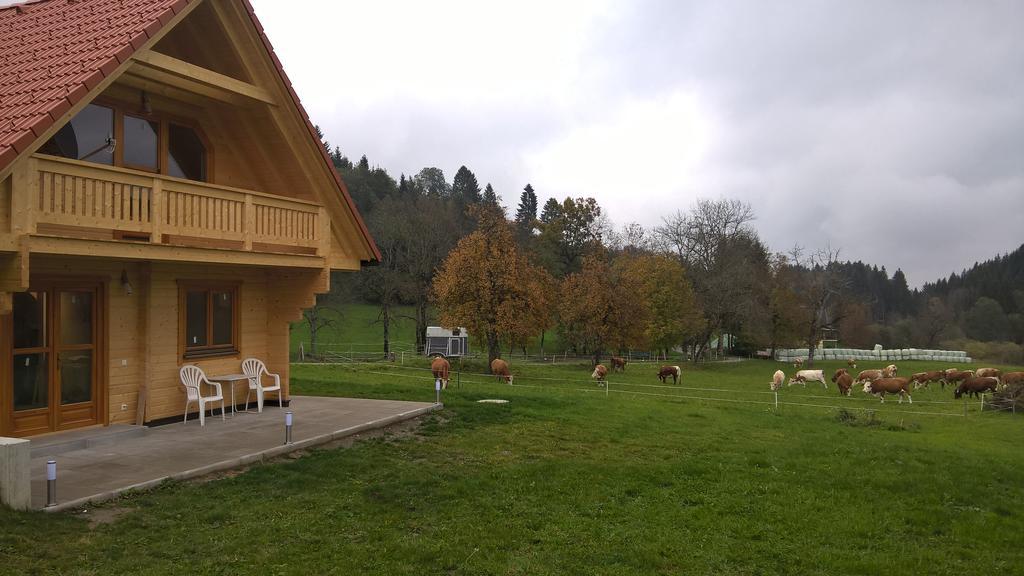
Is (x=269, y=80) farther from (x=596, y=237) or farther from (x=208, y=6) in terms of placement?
(x=596, y=237)

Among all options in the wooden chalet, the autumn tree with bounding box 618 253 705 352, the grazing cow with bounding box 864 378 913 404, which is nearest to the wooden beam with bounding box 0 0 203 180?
the wooden chalet

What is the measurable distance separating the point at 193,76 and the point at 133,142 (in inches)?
78.4

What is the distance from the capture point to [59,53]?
9961 mm

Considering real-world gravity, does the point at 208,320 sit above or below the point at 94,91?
below

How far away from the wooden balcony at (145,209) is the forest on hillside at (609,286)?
24.0 meters

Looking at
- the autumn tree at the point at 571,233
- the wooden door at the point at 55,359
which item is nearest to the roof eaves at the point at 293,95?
the wooden door at the point at 55,359

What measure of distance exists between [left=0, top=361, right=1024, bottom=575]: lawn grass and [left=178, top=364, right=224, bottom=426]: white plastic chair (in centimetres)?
277

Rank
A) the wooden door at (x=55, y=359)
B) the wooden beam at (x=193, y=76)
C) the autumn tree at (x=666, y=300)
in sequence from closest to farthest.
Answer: the wooden beam at (x=193, y=76) → the wooden door at (x=55, y=359) → the autumn tree at (x=666, y=300)

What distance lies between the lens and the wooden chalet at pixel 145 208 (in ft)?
29.3

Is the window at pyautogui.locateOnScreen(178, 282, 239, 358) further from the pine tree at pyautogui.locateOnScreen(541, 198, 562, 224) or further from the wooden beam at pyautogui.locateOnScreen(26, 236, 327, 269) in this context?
the pine tree at pyautogui.locateOnScreen(541, 198, 562, 224)

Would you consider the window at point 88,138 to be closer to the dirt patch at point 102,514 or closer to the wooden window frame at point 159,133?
the wooden window frame at point 159,133

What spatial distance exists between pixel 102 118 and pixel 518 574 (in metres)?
9.77

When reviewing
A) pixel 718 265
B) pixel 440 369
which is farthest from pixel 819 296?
pixel 440 369

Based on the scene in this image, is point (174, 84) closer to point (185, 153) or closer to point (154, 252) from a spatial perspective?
point (185, 153)
